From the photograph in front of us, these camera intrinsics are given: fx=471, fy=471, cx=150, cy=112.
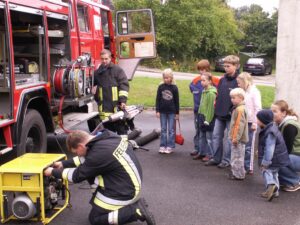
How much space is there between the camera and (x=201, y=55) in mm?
37969

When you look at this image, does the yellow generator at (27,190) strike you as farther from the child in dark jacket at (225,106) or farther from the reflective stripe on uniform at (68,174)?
the child in dark jacket at (225,106)

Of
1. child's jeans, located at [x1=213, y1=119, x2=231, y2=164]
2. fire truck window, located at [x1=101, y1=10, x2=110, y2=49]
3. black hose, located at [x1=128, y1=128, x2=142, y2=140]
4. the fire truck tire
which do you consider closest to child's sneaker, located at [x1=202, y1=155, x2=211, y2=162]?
child's jeans, located at [x1=213, y1=119, x2=231, y2=164]

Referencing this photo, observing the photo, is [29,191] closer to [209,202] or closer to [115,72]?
[209,202]

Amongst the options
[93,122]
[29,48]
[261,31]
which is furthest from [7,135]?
Result: [261,31]

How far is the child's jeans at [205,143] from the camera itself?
23.6ft

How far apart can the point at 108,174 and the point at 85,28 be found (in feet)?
15.6

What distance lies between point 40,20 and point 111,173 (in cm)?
315

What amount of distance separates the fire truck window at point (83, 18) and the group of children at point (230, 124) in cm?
204

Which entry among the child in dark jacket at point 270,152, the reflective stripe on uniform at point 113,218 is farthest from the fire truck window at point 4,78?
the child in dark jacket at point 270,152

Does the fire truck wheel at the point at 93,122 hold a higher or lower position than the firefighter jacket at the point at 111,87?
lower

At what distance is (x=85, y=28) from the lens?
8.70 meters

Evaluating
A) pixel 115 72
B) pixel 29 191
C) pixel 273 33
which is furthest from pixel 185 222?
pixel 273 33

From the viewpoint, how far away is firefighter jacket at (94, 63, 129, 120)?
729cm

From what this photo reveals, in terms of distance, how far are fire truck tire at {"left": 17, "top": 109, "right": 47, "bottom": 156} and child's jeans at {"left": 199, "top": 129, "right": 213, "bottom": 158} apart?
7.83 ft
